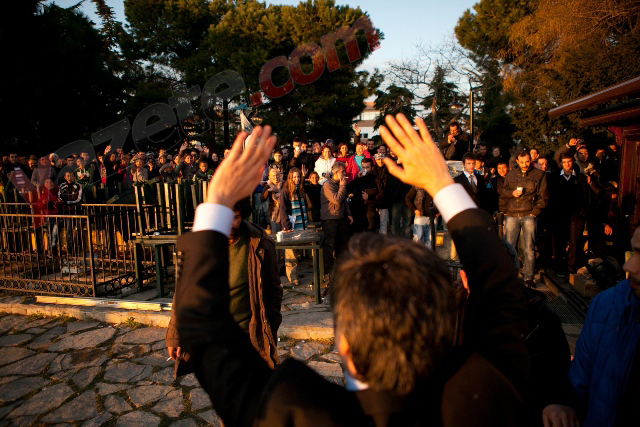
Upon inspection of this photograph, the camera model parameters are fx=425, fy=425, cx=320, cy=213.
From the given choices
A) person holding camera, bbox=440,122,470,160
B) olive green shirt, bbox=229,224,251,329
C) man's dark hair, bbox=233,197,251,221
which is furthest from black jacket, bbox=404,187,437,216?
olive green shirt, bbox=229,224,251,329

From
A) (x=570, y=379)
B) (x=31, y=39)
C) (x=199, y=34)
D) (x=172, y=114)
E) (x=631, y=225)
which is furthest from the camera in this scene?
(x=199, y=34)

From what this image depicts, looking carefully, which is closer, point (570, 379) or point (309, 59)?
point (570, 379)

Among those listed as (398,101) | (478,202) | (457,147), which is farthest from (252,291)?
(398,101)

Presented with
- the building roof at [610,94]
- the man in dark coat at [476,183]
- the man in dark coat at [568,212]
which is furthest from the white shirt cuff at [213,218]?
the man in dark coat at [568,212]

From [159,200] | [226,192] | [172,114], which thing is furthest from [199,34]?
[226,192]

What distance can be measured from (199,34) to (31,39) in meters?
8.37

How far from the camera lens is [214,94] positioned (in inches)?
879

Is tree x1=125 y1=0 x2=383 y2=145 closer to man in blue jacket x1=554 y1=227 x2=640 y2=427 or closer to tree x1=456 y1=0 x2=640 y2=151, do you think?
tree x1=456 y1=0 x2=640 y2=151

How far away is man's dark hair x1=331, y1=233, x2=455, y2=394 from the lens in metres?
0.99

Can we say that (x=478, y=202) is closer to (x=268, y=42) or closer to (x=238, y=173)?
(x=238, y=173)

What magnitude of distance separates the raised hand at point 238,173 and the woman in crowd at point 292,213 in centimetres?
593

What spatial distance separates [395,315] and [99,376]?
4455 mm

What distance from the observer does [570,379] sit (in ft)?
6.54

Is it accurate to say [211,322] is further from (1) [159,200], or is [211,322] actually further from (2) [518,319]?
(1) [159,200]
